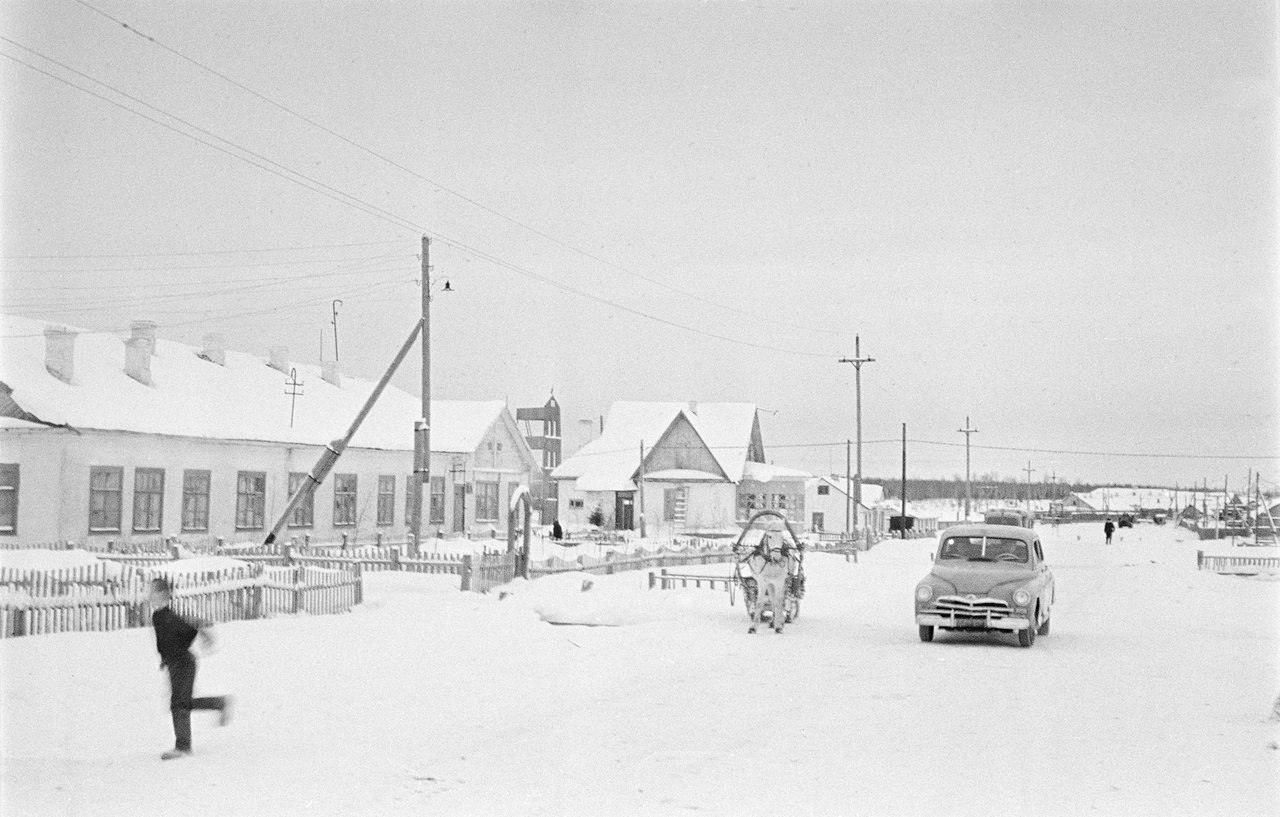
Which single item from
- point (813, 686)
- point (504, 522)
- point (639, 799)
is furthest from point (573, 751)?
point (504, 522)

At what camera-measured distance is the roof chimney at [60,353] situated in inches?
1219

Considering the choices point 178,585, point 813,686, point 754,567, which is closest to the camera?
point 813,686

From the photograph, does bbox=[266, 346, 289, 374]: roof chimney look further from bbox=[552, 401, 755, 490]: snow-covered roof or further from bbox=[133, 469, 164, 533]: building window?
bbox=[552, 401, 755, 490]: snow-covered roof

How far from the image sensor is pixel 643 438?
2608 inches

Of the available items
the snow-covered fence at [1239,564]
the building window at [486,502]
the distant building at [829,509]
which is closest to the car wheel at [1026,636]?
the snow-covered fence at [1239,564]

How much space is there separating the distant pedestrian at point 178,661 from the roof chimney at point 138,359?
26.1 m

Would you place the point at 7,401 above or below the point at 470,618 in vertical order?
above

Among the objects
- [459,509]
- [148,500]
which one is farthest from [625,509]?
[148,500]

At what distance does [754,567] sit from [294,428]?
21187mm

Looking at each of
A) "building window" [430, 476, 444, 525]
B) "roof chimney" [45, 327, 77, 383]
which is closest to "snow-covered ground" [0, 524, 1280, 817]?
"roof chimney" [45, 327, 77, 383]

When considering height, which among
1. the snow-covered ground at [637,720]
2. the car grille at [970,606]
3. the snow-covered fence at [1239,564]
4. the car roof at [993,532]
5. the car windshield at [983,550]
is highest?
the car roof at [993,532]

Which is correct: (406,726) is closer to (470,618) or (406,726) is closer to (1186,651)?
(470,618)

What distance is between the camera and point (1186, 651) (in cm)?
1802

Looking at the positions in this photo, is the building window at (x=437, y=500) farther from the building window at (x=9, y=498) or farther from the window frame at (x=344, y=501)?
the building window at (x=9, y=498)
